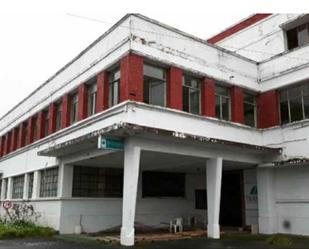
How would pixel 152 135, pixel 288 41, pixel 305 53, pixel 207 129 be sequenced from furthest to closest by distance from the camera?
pixel 288 41 < pixel 305 53 < pixel 207 129 < pixel 152 135

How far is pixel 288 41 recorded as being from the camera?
19.4m

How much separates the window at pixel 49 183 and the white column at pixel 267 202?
933 centimetres

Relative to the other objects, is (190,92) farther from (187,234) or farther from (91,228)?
(91,228)

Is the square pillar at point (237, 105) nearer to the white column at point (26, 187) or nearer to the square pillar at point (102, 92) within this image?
the square pillar at point (102, 92)

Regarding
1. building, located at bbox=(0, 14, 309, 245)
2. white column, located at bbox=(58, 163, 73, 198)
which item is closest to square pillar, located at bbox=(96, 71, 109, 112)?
building, located at bbox=(0, 14, 309, 245)

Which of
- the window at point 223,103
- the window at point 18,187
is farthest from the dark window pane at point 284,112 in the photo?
the window at point 18,187

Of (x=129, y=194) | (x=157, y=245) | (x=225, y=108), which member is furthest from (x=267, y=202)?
(x=129, y=194)

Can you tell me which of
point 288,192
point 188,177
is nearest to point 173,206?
point 188,177

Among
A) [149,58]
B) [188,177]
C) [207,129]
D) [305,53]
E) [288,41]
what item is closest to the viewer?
[149,58]

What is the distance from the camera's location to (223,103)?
17359 millimetres

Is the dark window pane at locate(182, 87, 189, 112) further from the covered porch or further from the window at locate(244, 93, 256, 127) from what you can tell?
A: the window at locate(244, 93, 256, 127)

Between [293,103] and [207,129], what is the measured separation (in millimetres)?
4390

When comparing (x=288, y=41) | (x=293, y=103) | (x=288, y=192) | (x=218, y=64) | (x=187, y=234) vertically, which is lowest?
(x=187, y=234)

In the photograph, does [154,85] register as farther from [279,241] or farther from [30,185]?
[30,185]
